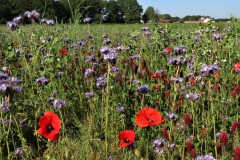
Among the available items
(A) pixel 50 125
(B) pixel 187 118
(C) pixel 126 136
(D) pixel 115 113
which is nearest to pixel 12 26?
(D) pixel 115 113

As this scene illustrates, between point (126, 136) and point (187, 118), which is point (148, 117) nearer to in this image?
point (126, 136)

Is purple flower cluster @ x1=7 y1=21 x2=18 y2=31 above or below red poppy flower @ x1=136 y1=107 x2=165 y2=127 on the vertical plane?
above

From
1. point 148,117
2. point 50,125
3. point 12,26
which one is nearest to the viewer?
point 50,125

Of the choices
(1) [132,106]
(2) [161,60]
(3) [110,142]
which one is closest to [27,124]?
(3) [110,142]

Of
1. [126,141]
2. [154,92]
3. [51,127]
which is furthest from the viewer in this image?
[154,92]

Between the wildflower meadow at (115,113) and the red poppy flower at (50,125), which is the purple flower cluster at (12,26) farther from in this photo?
the red poppy flower at (50,125)

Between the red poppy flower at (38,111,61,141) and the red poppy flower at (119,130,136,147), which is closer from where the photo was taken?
the red poppy flower at (38,111,61,141)

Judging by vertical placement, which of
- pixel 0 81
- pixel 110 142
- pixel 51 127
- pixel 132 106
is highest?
pixel 0 81

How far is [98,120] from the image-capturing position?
271 cm

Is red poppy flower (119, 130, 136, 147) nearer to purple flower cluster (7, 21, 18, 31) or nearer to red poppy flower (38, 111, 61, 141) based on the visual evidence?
red poppy flower (38, 111, 61, 141)

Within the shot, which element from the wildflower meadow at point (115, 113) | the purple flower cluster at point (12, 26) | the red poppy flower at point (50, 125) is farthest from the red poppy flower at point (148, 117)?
the purple flower cluster at point (12, 26)

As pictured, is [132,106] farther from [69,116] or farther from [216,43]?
[216,43]

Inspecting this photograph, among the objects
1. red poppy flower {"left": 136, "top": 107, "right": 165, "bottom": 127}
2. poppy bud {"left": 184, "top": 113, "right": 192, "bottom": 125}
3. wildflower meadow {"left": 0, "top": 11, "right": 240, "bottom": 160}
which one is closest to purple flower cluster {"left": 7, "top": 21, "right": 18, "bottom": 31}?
wildflower meadow {"left": 0, "top": 11, "right": 240, "bottom": 160}

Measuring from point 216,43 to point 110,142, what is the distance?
3.38 metres
